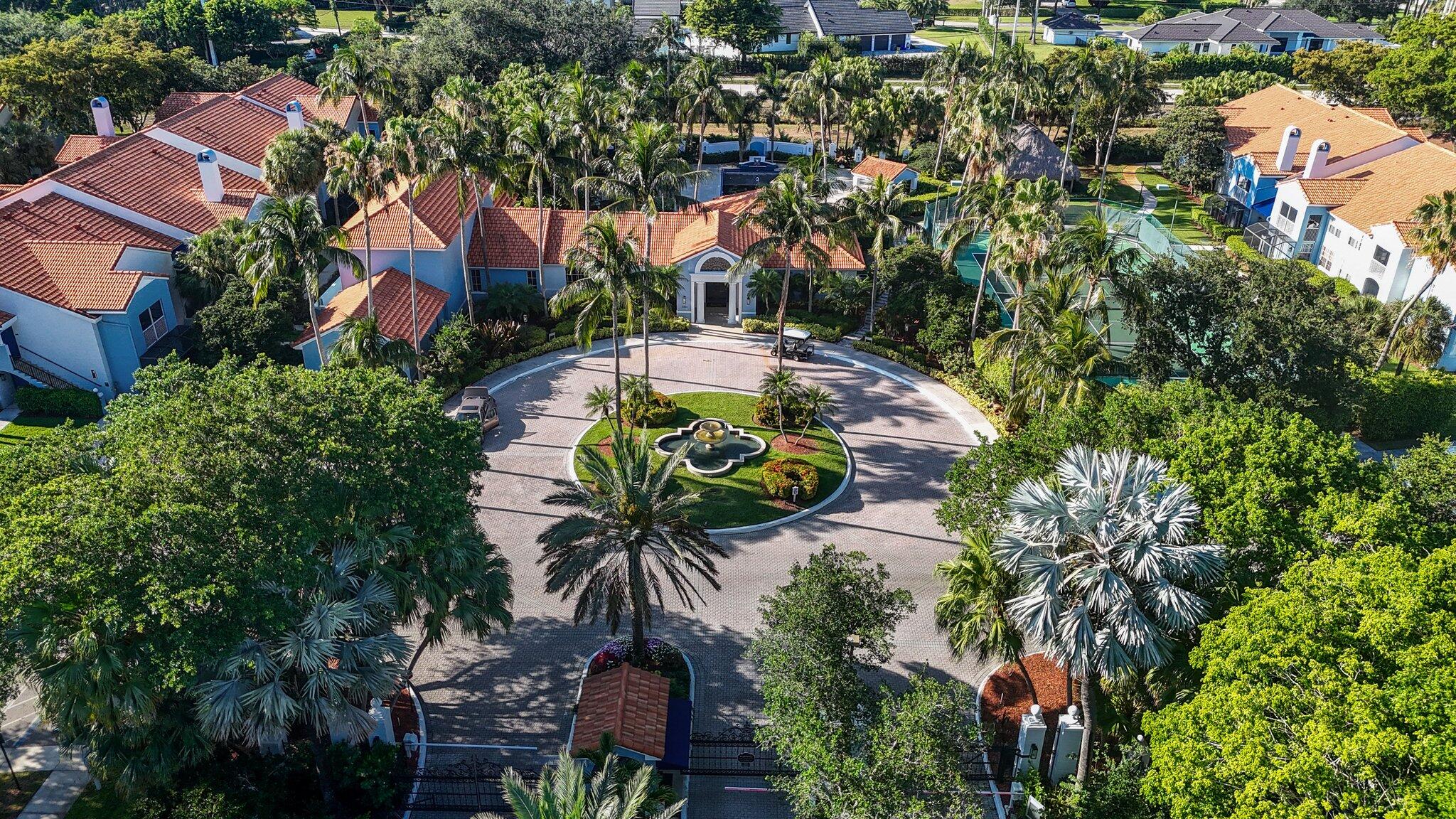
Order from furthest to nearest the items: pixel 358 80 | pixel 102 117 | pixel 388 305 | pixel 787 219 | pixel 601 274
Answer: pixel 102 117, pixel 358 80, pixel 388 305, pixel 787 219, pixel 601 274

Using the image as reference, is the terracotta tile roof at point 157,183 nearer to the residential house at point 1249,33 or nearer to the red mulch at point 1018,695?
the red mulch at point 1018,695

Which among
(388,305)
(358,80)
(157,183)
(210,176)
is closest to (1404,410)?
(388,305)

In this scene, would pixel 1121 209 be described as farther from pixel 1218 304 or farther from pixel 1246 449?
pixel 1246 449

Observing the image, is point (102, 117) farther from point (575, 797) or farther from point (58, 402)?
point (575, 797)

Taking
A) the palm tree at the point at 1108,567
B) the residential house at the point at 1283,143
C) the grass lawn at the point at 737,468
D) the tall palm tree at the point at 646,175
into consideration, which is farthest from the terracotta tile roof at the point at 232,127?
the residential house at the point at 1283,143

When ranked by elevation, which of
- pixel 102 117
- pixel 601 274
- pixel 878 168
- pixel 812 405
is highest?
pixel 601 274

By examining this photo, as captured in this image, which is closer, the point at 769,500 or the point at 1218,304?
the point at 1218,304

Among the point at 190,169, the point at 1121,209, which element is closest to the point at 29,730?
the point at 190,169
